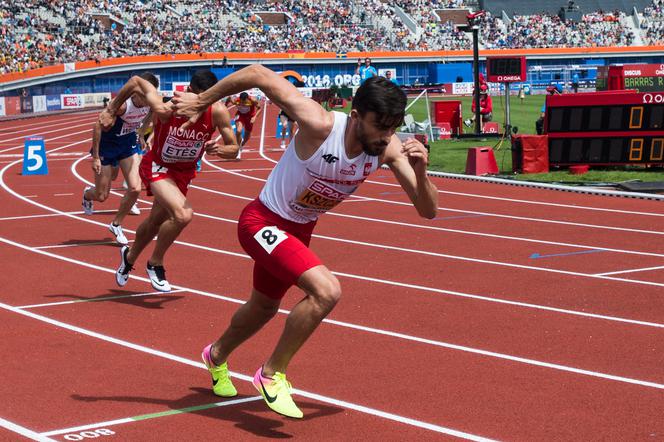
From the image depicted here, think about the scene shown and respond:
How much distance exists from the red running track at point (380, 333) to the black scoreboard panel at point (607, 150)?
4395mm

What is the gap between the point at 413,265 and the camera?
1084 cm

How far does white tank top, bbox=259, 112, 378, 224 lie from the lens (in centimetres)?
500

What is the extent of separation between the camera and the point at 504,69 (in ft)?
89.8

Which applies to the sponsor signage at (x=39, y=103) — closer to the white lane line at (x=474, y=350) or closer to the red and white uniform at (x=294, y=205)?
the white lane line at (x=474, y=350)

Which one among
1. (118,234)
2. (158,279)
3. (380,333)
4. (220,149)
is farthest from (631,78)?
(220,149)

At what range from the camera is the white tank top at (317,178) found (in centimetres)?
500

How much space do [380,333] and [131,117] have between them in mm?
6223

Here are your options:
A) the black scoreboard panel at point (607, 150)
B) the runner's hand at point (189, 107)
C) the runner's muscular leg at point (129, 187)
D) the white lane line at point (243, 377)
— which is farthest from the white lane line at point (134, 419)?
the black scoreboard panel at point (607, 150)

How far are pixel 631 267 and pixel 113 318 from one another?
5570mm

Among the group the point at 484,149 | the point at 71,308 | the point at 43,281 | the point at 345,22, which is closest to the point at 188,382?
the point at 71,308

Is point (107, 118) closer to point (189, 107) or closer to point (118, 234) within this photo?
point (118, 234)

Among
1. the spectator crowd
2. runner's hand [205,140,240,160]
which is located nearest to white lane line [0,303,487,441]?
runner's hand [205,140,240,160]

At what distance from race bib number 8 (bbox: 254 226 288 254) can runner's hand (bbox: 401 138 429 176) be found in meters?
0.79

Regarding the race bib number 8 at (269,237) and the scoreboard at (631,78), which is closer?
the race bib number 8 at (269,237)
